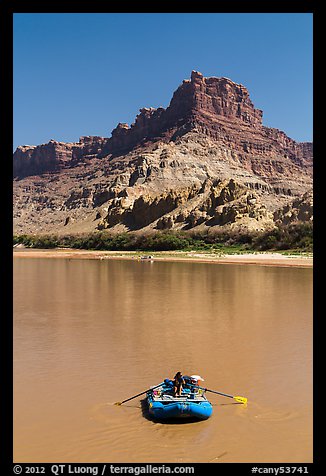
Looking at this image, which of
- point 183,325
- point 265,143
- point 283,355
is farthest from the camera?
point 265,143

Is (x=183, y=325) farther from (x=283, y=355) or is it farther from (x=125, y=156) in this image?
(x=125, y=156)

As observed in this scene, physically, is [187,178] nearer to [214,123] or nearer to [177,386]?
[214,123]

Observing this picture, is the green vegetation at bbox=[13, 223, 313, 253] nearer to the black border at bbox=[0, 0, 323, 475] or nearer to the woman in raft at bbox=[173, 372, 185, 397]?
the woman in raft at bbox=[173, 372, 185, 397]

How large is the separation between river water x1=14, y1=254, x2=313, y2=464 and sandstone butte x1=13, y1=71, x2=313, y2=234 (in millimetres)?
58451

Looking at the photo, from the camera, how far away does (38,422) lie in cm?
892

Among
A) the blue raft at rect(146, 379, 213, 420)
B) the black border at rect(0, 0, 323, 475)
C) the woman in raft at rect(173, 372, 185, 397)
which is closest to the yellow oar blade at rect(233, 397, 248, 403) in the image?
the blue raft at rect(146, 379, 213, 420)

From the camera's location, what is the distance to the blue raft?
28.7ft

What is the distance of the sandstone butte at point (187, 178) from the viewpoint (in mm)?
89188

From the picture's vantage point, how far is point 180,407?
8727 mm
